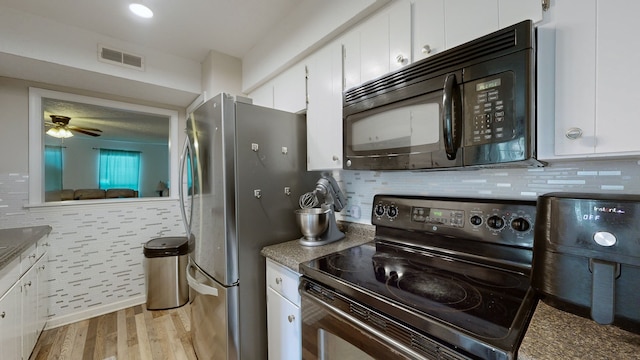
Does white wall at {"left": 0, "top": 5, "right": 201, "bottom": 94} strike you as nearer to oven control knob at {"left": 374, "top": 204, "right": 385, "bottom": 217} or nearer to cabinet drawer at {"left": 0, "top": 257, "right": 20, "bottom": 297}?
cabinet drawer at {"left": 0, "top": 257, "right": 20, "bottom": 297}

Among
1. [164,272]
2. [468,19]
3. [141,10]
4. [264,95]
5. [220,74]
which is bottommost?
[164,272]

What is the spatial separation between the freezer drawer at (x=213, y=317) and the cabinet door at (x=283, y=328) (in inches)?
7.6

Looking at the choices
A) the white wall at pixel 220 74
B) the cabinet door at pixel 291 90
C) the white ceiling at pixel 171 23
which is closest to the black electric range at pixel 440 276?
the cabinet door at pixel 291 90

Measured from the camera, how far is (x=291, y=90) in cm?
189

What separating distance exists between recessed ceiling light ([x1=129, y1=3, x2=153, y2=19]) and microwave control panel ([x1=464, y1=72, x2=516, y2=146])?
2.22m

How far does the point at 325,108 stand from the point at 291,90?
1.50ft

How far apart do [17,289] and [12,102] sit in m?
1.70

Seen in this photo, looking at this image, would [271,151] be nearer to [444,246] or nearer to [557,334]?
[444,246]

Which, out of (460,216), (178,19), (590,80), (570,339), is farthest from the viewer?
(178,19)

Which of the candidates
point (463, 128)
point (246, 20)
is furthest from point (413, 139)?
point (246, 20)

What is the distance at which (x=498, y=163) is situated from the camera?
834 mm

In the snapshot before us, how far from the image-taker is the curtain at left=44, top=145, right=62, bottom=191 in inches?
92.2

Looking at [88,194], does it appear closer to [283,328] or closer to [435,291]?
[283,328]

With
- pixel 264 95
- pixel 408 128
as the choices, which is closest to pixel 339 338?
pixel 408 128
